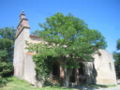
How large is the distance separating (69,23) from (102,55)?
1519 centimetres

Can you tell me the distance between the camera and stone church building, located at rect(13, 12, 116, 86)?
2292cm

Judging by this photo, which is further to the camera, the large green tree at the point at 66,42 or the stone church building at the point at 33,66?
the stone church building at the point at 33,66

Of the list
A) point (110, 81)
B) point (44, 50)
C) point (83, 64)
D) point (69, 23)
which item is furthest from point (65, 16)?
point (110, 81)

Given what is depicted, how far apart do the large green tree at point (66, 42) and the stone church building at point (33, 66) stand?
2428 mm

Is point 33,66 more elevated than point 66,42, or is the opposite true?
point 66,42

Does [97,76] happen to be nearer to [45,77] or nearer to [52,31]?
[45,77]

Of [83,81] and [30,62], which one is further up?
[30,62]

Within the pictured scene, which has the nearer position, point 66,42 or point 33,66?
point 66,42

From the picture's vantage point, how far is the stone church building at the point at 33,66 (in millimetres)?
22922

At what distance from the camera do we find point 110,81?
3112cm

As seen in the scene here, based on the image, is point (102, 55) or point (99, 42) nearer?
point (99, 42)

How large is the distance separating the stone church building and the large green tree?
2428 mm

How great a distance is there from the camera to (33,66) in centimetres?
2134

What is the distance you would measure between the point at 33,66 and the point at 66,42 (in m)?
5.87
